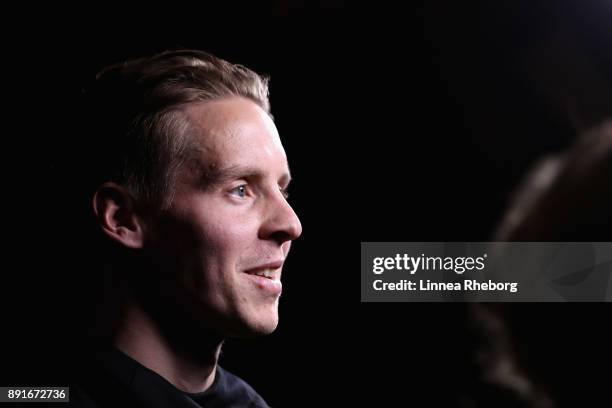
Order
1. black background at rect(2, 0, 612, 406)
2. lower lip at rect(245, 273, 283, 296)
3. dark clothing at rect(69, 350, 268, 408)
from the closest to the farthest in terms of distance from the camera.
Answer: dark clothing at rect(69, 350, 268, 408) < lower lip at rect(245, 273, 283, 296) < black background at rect(2, 0, 612, 406)

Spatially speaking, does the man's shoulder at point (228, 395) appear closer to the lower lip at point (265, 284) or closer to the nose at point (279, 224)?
the lower lip at point (265, 284)

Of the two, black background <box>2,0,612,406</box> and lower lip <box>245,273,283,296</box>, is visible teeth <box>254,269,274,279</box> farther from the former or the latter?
black background <box>2,0,612,406</box>

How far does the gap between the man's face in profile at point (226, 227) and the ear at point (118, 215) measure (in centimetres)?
4

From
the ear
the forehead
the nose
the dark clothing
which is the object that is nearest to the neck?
the dark clothing

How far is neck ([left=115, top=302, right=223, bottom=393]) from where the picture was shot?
151 centimetres

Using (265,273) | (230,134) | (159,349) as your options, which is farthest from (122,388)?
(230,134)

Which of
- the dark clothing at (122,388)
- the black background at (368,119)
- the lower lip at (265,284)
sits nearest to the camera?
the dark clothing at (122,388)

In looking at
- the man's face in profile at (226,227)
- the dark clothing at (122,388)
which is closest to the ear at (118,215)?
the man's face in profile at (226,227)

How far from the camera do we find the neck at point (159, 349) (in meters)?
1.51

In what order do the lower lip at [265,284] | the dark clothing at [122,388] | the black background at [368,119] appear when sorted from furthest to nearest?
1. the black background at [368,119]
2. the lower lip at [265,284]
3. the dark clothing at [122,388]

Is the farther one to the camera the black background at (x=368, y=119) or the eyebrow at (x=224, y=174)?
the black background at (x=368, y=119)

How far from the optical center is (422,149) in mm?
2350

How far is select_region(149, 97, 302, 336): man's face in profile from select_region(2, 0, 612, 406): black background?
62 centimetres

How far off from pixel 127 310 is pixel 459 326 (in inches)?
45.2
